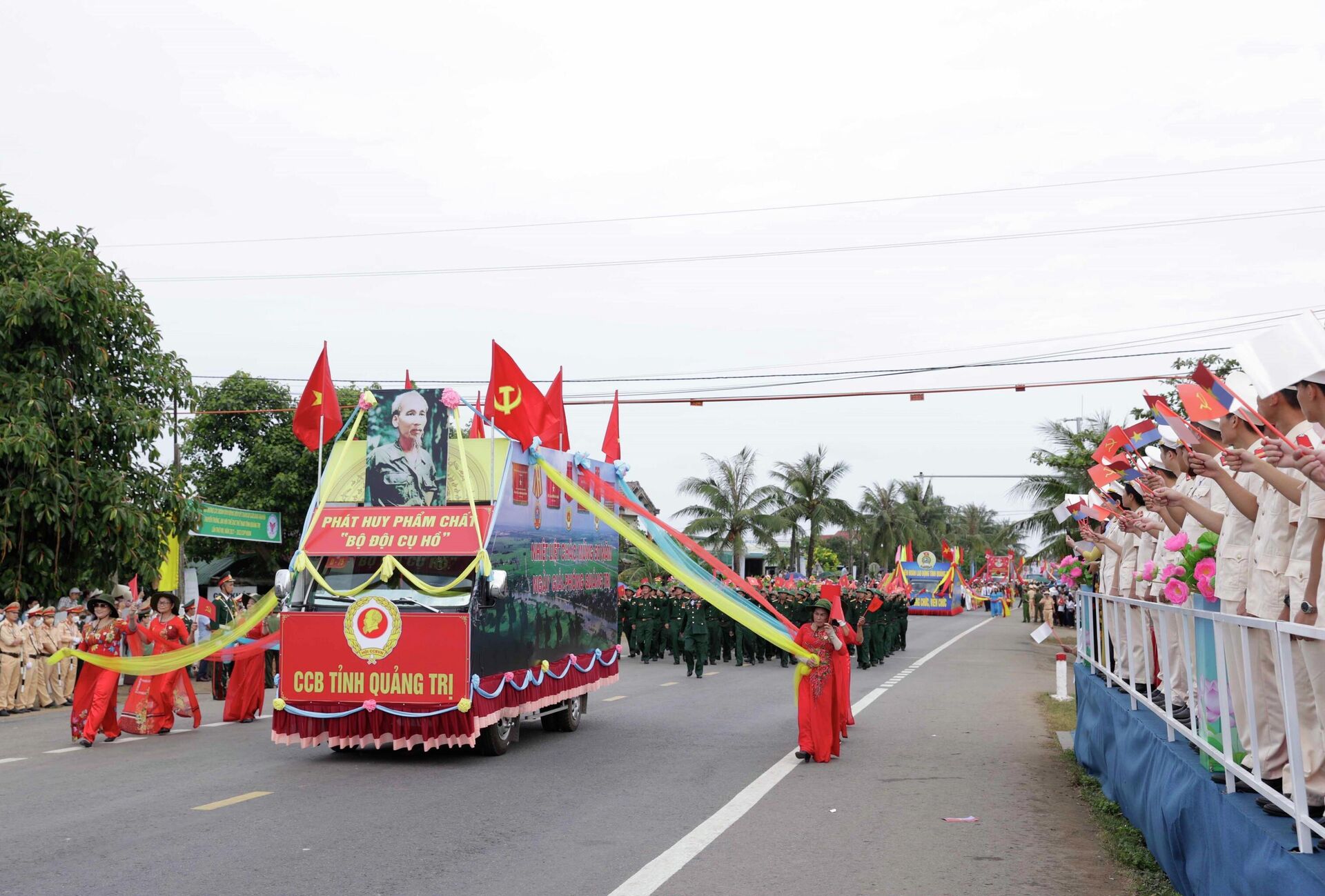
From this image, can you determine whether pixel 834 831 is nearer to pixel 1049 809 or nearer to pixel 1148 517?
pixel 1049 809

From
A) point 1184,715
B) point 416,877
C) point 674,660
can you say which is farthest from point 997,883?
point 674,660

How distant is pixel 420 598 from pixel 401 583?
39 cm

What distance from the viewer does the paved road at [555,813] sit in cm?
701

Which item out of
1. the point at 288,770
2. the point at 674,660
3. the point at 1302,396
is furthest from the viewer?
the point at 674,660

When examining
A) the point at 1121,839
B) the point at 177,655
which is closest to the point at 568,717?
the point at 177,655

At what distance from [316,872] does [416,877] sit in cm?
63

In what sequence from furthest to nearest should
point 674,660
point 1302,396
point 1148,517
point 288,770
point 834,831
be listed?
1. point 674,660
2. point 288,770
3. point 1148,517
4. point 834,831
5. point 1302,396

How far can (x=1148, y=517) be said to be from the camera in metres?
9.28

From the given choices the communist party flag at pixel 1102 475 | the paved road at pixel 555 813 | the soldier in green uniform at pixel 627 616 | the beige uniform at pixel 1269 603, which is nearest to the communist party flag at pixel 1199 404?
the beige uniform at pixel 1269 603

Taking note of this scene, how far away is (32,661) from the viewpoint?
17.9 meters

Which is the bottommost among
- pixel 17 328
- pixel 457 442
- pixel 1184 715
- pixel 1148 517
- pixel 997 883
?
pixel 997 883

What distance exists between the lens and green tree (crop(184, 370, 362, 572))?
39094 mm

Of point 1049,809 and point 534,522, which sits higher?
point 534,522

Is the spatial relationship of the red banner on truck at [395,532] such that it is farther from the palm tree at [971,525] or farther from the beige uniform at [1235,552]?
the palm tree at [971,525]
